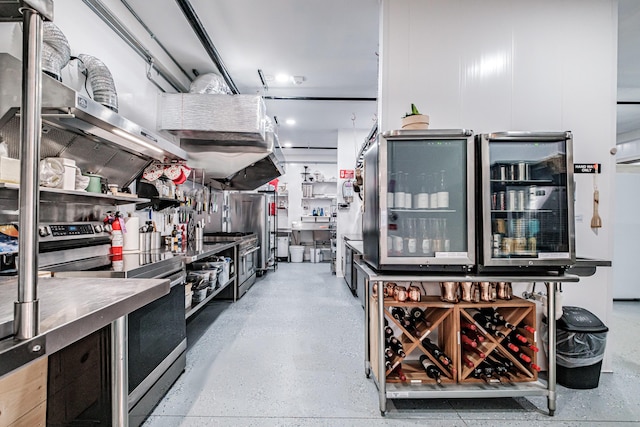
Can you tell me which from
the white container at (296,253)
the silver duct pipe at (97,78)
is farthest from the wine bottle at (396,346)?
the white container at (296,253)

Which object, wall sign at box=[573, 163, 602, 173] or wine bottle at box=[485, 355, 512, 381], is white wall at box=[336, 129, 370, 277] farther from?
A: wine bottle at box=[485, 355, 512, 381]

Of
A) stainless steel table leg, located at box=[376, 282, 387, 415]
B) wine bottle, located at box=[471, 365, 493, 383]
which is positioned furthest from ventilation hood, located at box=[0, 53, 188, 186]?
wine bottle, located at box=[471, 365, 493, 383]

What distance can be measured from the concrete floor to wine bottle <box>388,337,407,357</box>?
1.21 feet

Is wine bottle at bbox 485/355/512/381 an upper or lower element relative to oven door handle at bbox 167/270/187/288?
lower

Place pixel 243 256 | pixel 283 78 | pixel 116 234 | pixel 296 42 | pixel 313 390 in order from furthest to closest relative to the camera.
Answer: pixel 243 256 < pixel 283 78 < pixel 296 42 < pixel 116 234 < pixel 313 390

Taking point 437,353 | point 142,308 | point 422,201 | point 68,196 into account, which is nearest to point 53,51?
point 68,196

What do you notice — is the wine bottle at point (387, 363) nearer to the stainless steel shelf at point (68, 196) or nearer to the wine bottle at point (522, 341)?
the wine bottle at point (522, 341)

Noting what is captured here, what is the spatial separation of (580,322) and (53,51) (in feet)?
13.4

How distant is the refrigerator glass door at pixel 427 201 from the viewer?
197 cm

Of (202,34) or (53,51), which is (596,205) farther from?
(53,51)

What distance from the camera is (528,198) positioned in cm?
215

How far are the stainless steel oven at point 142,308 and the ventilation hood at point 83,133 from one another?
0.53 meters

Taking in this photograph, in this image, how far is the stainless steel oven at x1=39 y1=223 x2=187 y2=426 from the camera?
1.81 metres

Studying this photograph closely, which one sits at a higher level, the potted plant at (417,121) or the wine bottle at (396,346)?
the potted plant at (417,121)
